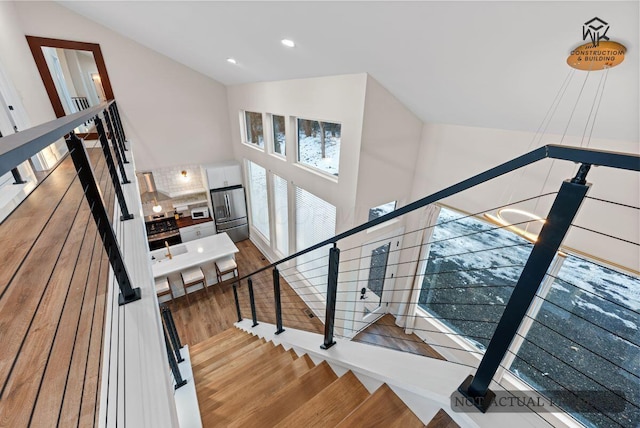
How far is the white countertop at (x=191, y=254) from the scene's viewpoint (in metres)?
5.16

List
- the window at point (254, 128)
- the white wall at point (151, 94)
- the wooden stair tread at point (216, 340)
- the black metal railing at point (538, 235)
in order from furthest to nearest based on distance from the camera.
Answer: the window at point (254, 128) → the white wall at point (151, 94) → the wooden stair tread at point (216, 340) → the black metal railing at point (538, 235)

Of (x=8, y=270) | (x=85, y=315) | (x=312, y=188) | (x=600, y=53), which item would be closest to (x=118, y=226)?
(x=8, y=270)

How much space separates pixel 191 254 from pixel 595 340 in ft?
19.7

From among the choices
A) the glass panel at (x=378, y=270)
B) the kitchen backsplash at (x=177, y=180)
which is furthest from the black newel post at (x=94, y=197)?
the kitchen backsplash at (x=177, y=180)

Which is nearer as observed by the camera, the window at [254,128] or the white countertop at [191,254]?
the white countertop at [191,254]

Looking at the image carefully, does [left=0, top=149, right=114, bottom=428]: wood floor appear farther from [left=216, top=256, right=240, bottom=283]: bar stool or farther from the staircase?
[left=216, top=256, right=240, bottom=283]: bar stool

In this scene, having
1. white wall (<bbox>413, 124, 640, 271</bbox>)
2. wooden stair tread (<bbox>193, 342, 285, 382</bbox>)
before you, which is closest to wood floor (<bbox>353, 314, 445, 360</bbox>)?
wooden stair tread (<bbox>193, 342, 285, 382</bbox>)

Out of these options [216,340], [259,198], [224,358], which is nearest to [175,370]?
[224,358]

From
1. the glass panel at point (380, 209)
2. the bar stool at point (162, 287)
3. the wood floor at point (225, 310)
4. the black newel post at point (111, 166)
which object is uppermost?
the black newel post at point (111, 166)

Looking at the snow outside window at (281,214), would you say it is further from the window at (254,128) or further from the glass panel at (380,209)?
the glass panel at (380,209)

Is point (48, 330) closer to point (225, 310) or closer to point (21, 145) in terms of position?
point (21, 145)

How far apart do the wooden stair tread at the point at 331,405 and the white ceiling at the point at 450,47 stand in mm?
2386

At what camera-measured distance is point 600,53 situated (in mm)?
1639

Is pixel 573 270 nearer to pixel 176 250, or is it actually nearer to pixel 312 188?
pixel 312 188
